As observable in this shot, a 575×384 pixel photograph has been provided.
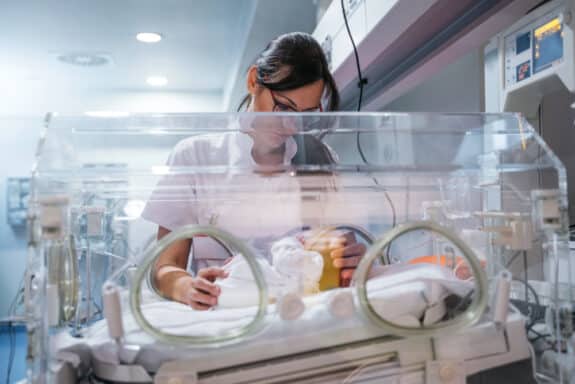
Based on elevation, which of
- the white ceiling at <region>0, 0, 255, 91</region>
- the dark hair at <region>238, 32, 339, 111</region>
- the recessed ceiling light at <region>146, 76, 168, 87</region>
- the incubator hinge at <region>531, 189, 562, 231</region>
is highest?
the white ceiling at <region>0, 0, 255, 91</region>

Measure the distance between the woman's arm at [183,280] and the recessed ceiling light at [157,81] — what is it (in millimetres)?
4662

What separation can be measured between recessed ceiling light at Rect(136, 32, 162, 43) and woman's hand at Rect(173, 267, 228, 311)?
11.4ft

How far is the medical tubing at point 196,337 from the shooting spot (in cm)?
73

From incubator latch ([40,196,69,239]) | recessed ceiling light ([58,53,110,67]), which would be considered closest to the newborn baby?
incubator latch ([40,196,69,239])

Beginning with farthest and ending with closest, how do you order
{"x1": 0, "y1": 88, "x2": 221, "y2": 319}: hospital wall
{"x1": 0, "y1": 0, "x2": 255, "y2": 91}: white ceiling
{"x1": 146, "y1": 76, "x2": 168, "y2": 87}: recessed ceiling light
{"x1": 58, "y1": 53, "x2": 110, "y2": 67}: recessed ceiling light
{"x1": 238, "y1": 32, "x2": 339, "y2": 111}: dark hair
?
{"x1": 0, "y1": 88, "x2": 221, "y2": 319}: hospital wall < {"x1": 146, "y1": 76, "x2": 168, "y2": 87}: recessed ceiling light < {"x1": 58, "y1": 53, "x2": 110, "y2": 67}: recessed ceiling light < {"x1": 0, "y1": 0, "x2": 255, "y2": 91}: white ceiling < {"x1": 238, "y1": 32, "x2": 339, "y2": 111}: dark hair

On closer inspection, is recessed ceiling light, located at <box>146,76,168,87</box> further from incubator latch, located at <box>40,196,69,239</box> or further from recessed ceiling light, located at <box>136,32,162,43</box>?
incubator latch, located at <box>40,196,69,239</box>

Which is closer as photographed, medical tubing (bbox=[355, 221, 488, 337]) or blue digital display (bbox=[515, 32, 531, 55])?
medical tubing (bbox=[355, 221, 488, 337])

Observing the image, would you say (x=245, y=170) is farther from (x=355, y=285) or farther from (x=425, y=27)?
(x=425, y=27)

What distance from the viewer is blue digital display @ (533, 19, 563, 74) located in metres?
1.19

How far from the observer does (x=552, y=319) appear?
846mm

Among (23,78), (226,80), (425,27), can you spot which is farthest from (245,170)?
(23,78)

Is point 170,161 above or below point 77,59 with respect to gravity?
below

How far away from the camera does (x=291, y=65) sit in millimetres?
1255

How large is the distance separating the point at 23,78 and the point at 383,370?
222 inches
